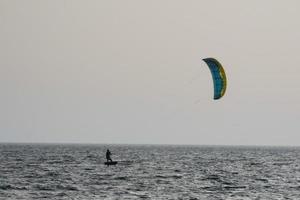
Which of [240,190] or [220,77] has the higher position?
[220,77]

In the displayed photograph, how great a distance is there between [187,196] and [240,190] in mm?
6388

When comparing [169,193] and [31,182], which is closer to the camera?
[169,193]

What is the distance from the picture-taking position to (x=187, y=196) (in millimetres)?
41375

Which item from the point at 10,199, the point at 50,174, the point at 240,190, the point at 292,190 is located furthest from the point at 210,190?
the point at 50,174

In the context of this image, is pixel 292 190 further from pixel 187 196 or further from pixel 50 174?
pixel 50 174

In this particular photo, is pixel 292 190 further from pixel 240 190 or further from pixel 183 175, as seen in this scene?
pixel 183 175

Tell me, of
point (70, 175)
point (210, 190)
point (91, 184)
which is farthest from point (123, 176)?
point (210, 190)

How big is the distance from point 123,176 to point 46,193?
15.3 meters

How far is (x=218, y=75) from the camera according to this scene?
4928cm

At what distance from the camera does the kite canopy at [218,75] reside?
4888cm

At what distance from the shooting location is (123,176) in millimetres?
56344

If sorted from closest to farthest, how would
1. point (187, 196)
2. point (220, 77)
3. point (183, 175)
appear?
point (187, 196), point (220, 77), point (183, 175)

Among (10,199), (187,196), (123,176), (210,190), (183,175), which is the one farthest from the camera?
(183,175)

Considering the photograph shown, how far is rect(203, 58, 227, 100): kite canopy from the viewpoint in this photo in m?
48.9
